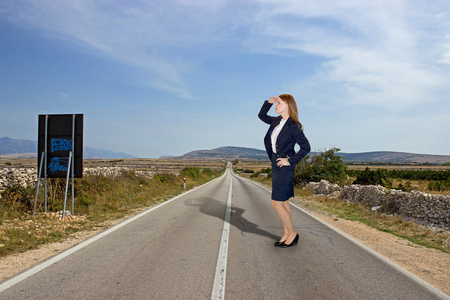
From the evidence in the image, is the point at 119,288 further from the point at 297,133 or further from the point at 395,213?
the point at 395,213

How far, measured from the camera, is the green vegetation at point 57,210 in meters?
6.94

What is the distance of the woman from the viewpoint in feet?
14.5

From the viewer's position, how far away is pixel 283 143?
442 cm

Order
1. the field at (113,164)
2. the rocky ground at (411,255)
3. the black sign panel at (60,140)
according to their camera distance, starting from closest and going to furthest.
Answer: the rocky ground at (411,255)
the black sign panel at (60,140)
the field at (113,164)

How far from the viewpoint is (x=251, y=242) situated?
21.2 ft

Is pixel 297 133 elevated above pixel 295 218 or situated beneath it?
elevated above

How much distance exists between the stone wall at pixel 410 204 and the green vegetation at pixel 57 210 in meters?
10.4

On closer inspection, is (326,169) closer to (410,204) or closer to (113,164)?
(410,204)

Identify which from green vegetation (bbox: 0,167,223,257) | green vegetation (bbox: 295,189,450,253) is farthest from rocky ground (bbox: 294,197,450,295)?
green vegetation (bbox: 0,167,223,257)

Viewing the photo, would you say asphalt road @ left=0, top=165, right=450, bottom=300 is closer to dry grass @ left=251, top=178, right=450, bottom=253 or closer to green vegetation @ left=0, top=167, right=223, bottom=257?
green vegetation @ left=0, top=167, right=223, bottom=257

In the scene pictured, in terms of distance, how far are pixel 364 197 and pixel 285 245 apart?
11306 mm

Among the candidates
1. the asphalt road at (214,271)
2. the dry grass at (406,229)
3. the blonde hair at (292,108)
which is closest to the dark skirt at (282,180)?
the blonde hair at (292,108)

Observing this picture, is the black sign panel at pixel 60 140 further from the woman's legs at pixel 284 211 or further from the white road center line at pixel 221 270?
the woman's legs at pixel 284 211

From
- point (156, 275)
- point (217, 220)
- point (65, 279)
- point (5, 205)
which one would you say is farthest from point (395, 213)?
point (5, 205)
